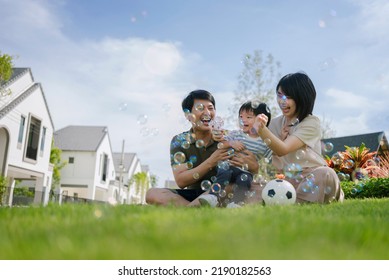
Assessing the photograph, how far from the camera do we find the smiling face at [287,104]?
547cm

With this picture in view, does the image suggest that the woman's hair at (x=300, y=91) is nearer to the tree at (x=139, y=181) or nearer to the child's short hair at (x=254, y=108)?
the child's short hair at (x=254, y=108)

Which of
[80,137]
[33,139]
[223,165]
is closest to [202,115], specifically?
[223,165]

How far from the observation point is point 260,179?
5434mm

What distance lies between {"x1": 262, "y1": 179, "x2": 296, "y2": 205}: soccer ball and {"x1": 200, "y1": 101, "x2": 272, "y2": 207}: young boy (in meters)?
0.30

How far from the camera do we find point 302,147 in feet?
17.8

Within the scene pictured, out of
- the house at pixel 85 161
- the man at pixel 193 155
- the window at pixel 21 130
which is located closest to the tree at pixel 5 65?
the window at pixel 21 130

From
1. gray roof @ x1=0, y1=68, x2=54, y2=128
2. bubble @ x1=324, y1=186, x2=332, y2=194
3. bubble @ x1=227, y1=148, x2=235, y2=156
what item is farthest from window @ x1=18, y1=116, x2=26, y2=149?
bubble @ x1=324, y1=186, x2=332, y2=194

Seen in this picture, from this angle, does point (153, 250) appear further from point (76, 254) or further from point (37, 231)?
point (37, 231)

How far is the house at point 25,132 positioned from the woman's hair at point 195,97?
17.2 m

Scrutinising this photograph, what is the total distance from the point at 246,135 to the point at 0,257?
13.0 ft

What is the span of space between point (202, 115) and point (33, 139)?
22703mm

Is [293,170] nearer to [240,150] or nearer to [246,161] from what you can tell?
[246,161]

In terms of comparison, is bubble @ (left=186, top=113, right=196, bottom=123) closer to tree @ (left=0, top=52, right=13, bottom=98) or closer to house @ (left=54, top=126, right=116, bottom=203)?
tree @ (left=0, top=52, right=13, bottom=98)

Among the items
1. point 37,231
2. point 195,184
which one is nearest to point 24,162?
point 195,184
